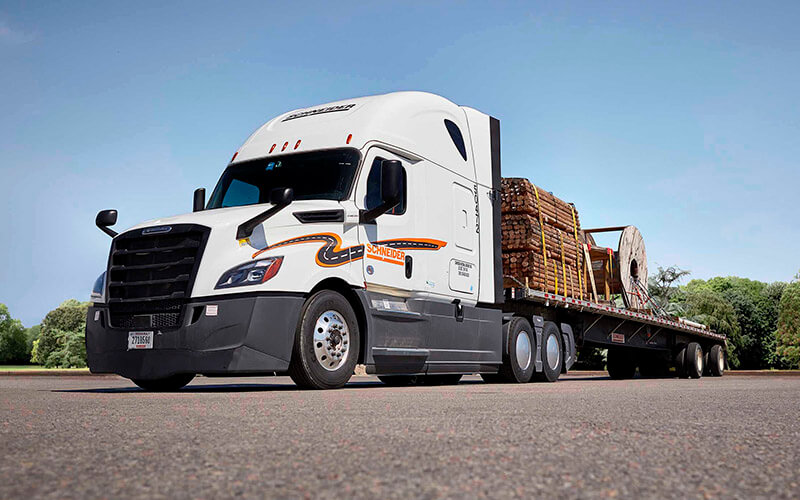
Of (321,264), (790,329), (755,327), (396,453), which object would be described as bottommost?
(396,453)

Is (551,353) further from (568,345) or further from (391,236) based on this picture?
(391,236)

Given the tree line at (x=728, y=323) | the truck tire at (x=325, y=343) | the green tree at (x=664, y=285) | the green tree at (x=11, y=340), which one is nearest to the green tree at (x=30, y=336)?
the green tree at (x=11, y=340)

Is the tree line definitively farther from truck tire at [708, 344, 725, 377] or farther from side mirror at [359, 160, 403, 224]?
side mirror at [359, 160, 403, 224]

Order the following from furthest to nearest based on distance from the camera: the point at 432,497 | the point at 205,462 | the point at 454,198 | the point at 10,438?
the point at 454,198, the point at 10,438, the point at 205,462, the point at 432,497

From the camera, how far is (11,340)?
9131 cm

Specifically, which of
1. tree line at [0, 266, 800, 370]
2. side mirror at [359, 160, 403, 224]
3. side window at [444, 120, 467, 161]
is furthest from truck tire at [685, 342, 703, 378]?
tree line at [0, 266, 800, 370]

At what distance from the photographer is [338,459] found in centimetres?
318

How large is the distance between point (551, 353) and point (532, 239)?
1941 mm

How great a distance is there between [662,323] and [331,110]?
10.2 meters

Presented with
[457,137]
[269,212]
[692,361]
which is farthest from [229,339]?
[692,361]

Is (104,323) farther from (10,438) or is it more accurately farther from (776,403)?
(776,403)

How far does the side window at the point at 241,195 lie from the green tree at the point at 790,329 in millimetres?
47126

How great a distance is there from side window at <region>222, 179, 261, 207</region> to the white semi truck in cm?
3

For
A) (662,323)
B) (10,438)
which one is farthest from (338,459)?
(662,323)
